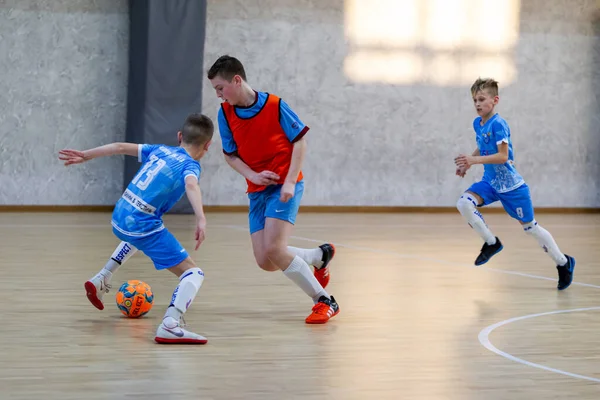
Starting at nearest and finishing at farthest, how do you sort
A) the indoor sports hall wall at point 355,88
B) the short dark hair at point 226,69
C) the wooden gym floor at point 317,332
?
A: the wooden gym floor at point 317,332
the short dark hair at point 226,69
the indoor sports hall wall at point 355,88

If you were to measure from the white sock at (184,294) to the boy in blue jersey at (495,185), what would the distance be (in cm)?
266

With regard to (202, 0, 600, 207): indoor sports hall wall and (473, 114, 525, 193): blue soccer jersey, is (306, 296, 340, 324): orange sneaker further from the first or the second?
(202, 0, 600, 207): indoor sports hall wall

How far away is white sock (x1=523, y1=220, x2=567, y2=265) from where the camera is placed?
654 centimetres

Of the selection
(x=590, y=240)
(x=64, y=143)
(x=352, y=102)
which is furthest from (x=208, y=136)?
(x=352, y=102)

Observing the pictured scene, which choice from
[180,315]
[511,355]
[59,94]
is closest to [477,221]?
[511,355]

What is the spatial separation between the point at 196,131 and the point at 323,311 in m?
1.17

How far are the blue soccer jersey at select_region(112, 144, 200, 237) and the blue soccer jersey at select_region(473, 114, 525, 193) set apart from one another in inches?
111

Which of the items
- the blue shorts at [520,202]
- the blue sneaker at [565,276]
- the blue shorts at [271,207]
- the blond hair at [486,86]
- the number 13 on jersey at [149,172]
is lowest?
the blue sneaker at [565,276]

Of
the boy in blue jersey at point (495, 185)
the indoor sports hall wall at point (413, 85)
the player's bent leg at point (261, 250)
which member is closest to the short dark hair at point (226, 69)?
the player's bent leg at point (261, 250)

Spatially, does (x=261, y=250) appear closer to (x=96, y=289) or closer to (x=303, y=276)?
(x=303, y=276)

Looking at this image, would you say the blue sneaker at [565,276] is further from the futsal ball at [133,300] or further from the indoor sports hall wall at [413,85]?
the indoor sports hall wall at [413,85]

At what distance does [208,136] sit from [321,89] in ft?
31.9

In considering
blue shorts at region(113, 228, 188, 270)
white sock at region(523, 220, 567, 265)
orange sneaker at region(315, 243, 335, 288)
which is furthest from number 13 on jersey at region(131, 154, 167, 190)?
white sock at region(523, 220, 567, 265)

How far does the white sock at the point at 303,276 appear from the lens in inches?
196
